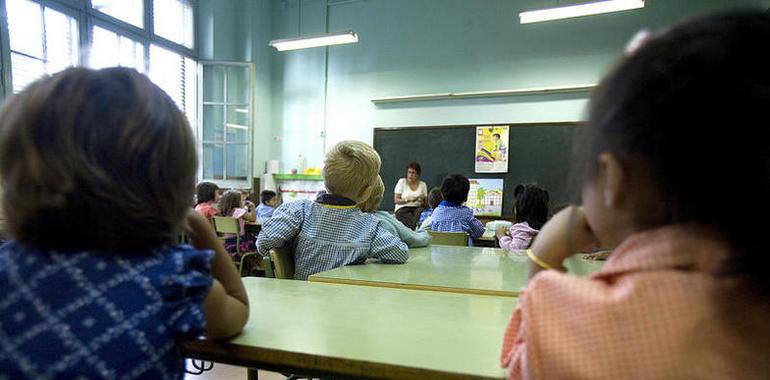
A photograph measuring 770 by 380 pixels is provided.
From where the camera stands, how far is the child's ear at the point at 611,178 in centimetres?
41

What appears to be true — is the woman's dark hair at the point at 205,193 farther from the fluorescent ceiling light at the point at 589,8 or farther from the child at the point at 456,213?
the fluorescent ceiling light at the point at 589,8

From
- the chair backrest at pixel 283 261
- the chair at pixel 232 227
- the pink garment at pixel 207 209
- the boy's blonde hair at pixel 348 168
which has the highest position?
the boy's blonde hair at pixel 348 168

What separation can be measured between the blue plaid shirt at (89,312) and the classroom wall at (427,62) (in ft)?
17.7

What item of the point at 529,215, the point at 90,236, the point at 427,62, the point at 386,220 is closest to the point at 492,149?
the point at 427,62

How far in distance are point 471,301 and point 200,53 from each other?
21.2 ft

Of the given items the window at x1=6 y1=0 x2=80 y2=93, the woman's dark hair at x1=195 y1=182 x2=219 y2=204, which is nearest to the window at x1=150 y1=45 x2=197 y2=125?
the window at x1=6 y1=0 x2=80 y2=93

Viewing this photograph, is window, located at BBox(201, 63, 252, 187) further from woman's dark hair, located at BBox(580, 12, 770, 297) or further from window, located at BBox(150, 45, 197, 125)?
woman's dark hair, located at BBox(580, 12, 770, 297)

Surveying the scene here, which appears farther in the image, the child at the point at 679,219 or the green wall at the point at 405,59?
the green wall at the point at 405,59

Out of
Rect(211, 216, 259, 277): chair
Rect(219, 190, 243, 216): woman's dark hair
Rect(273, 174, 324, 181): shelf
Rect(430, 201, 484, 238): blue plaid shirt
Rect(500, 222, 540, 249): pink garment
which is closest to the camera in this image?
Rect(500, 222, 540, 249): pink garment

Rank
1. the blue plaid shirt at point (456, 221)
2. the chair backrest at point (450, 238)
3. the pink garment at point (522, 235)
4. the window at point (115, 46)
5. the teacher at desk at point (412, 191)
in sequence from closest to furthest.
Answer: the pink garment at point (522, 235)
the chair backrest at point (450, 238)
the blue plaid shirt at point (456, 221)
the window at point (115, 46)
the teacher at desk at point (412, 191)

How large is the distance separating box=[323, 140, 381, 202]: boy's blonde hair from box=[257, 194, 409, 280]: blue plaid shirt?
55 millimetres

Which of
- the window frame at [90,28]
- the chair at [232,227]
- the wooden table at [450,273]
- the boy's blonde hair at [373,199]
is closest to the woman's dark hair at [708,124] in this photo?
the wooden table at [450,273]

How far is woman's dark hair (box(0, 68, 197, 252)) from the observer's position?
1.68ft

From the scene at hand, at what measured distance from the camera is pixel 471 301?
89 centimetres
